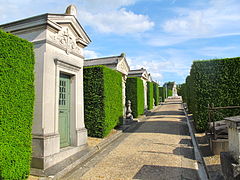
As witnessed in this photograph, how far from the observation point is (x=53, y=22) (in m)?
4.87

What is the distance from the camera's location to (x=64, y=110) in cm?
577

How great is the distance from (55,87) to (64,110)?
107 cm

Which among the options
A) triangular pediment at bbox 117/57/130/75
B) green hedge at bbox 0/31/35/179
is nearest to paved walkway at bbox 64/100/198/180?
green hedge at bbox 0/31/35/179

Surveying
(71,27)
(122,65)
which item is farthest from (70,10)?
(122,65)

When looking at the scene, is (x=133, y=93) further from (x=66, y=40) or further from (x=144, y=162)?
(x=144, y=162)

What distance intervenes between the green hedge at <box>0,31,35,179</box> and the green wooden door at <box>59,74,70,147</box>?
1.70m

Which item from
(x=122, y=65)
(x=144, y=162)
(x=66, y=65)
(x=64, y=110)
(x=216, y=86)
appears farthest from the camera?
(x=122, y=65)

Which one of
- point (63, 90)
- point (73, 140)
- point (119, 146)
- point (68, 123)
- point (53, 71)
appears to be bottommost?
point (119, 146)

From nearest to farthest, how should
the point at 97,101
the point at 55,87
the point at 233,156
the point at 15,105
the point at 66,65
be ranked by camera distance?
1. the point at 233,156
2. the point at 15,105
3. the point at 55,87
4. the point at 66,65
5. the point at 97,101

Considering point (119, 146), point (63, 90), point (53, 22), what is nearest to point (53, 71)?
point (63, 90)

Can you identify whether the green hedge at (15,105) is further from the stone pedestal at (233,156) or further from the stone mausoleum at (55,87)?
the stone pedestal at (233,156)

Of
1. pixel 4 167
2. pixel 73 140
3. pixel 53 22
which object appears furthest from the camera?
pixel 73 140

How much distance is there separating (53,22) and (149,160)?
15.9 feet

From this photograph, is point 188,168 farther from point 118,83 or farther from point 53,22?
point 118,83
